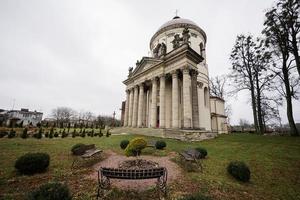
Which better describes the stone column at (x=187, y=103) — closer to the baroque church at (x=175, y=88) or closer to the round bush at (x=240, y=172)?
the baroque church at (x=175, y=88)

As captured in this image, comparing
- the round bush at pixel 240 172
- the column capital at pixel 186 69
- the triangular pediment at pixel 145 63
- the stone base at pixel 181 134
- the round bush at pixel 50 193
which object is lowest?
the round bush at pixel 240 172

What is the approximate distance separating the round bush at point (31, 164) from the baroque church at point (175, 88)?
13.2 meters

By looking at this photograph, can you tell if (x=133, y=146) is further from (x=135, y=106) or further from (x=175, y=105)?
(x=135, y=106)

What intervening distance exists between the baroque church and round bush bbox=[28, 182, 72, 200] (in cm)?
1478

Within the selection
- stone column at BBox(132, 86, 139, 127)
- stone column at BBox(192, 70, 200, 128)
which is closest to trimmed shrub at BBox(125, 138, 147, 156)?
stone column at BBox(192, 70, 200, 128)

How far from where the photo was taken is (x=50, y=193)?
274 cm

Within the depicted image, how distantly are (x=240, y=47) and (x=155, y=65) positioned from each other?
47.8ft

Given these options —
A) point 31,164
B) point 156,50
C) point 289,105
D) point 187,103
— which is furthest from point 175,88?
point 31,164

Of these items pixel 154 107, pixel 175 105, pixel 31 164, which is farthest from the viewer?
pixel 154 107

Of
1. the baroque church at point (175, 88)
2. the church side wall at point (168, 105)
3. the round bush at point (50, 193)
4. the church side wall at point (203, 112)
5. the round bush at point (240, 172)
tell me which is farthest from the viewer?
the church side wall at point (203, 112)

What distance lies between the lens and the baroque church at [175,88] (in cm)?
1892

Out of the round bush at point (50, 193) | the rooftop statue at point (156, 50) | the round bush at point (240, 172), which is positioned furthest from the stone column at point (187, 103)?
the round bush at point (50, 193)

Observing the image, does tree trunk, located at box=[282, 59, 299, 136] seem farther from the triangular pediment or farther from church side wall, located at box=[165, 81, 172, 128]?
the triangular pediment

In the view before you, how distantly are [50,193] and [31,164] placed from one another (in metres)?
4.11
